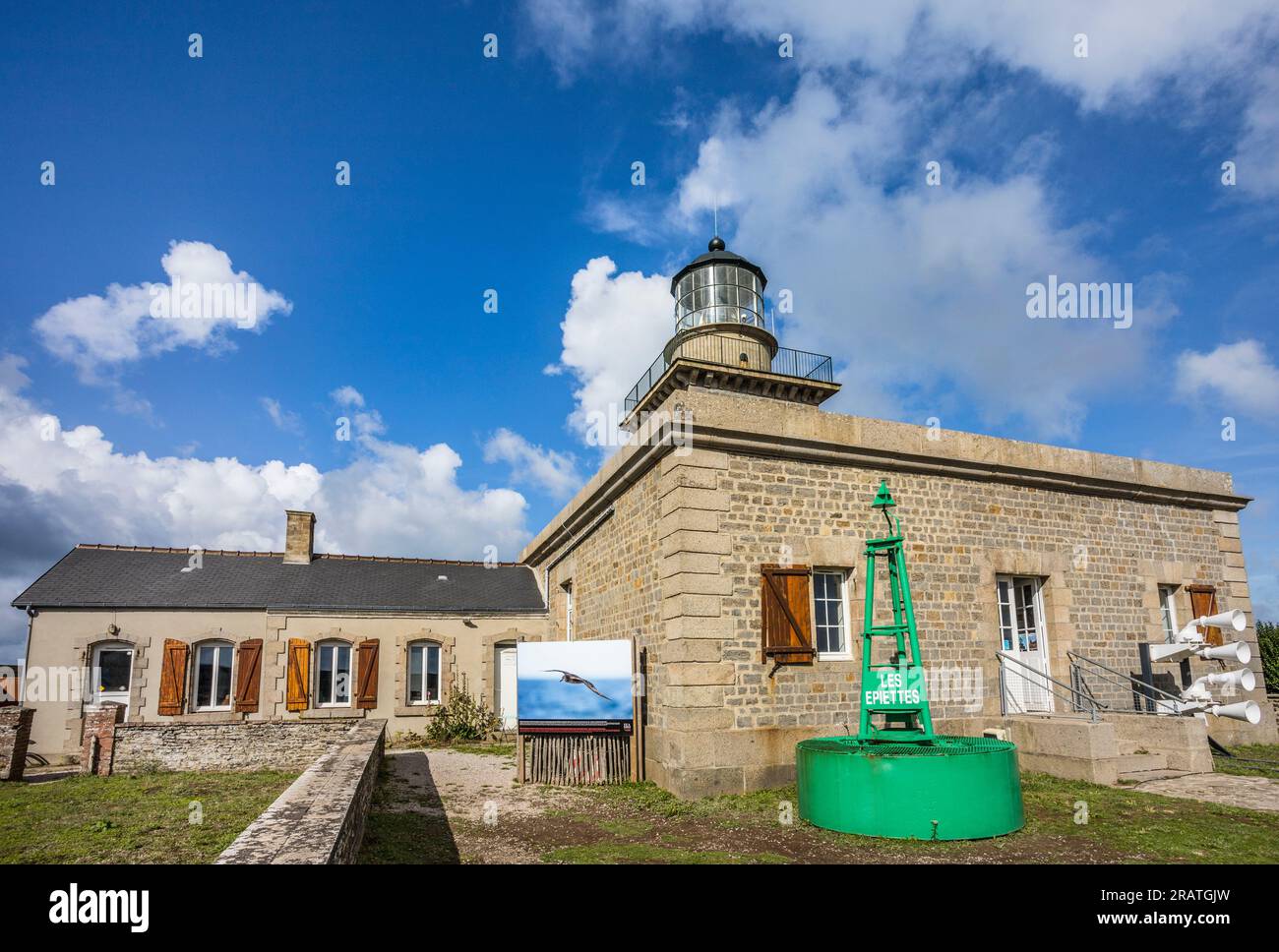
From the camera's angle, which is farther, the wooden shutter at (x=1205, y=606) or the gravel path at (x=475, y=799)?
the wooden shutter at (x=1205, y=606)

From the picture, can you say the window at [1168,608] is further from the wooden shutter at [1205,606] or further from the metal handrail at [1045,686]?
the metal handrail at [1045,686]

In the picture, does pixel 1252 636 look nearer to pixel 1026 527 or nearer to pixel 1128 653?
pixel 1128 653

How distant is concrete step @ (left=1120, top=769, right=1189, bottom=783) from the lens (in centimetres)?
908

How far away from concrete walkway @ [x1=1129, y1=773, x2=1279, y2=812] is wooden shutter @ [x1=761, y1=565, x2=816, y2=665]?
13.0 ft

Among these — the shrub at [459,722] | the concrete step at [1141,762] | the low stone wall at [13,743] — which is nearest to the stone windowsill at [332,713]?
the shrub at [459,722]

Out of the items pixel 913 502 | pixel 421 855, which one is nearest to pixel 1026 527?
pixel 913 502

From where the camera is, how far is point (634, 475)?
10766mm

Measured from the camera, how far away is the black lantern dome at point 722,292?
20531 mm

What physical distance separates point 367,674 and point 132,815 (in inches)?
328

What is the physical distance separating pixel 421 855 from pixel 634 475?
568 centimetres

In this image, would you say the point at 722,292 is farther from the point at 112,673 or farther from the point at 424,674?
the point at 112,673

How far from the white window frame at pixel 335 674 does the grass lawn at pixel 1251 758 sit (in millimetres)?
15398

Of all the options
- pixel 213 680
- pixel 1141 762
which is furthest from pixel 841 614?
pixel 213 680

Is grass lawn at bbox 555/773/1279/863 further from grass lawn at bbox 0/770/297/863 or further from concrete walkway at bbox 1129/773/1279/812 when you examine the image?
grass lawn at bbox 0/770/297/863
